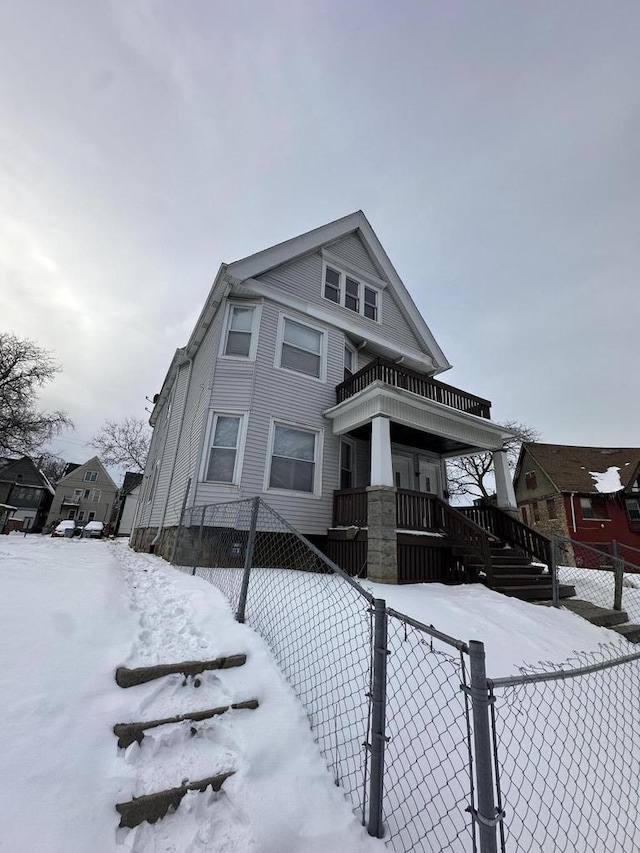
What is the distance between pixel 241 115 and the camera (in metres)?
11.1

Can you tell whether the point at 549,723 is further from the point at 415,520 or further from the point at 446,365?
the point at 446,365

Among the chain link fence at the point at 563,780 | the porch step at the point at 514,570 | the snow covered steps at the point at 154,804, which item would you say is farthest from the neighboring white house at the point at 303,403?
the snow covered steps at the point at 154,804

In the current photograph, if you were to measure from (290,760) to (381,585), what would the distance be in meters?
4.86

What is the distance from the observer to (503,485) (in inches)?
388

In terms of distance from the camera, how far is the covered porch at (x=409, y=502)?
7492 millimetres

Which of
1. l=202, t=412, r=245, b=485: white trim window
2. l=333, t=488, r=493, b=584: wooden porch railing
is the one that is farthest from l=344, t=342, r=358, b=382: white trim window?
l=333, t=488, r=493, b=584: wooden porch railing

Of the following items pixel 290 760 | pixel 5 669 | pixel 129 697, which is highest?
pixel 5 669

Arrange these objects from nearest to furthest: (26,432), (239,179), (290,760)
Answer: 1. (290,760)
2. (239,179)
3. (26,432)

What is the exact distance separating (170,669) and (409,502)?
630 centimetres

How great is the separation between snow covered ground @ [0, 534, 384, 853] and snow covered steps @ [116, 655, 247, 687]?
49mm

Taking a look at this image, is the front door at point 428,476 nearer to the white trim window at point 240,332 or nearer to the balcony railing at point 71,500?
the white trim window at point 240,332

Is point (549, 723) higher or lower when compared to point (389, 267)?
lower

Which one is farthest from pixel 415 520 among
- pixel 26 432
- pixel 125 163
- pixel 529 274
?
pixel 26 432

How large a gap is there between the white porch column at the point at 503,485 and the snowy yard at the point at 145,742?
654 cm
